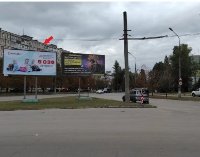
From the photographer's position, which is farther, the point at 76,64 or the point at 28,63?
the point at 76,64

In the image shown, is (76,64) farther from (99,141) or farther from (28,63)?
(99,141)

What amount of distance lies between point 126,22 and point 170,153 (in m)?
30.1

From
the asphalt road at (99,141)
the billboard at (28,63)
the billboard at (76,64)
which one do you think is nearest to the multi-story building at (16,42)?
the billboard at (76,64)

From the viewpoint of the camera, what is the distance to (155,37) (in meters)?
36.2

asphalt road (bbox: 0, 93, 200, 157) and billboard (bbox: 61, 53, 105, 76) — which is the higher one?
billboard (bbox: 61, 53, 105, 76)

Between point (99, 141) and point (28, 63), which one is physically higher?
point (28, 63)

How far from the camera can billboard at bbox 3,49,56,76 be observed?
4244cm

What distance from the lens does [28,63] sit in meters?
43.2

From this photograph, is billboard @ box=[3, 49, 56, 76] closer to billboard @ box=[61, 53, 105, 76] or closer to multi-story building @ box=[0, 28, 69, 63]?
billboard @ box=[61, 53, 105, 76]

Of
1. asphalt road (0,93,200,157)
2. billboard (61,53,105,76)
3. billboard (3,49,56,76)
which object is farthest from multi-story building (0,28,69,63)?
asphalt road (0,93,200,157)

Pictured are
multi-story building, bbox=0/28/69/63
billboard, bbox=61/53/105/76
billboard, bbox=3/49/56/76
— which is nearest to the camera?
billboard, bbox=3/49/56/76

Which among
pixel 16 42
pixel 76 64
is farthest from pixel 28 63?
pixel 16 42

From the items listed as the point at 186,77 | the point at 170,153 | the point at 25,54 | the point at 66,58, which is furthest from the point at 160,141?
the point at 186,77

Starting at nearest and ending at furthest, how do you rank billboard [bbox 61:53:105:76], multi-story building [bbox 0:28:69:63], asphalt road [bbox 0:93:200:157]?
asphalt road [bbox 0:93:200:157] → billboard [bbox 61:53:105:76] → multi-story building [bbox 0:28:69:63]
